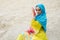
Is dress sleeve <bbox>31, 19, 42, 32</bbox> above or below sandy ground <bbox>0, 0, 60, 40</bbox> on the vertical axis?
above

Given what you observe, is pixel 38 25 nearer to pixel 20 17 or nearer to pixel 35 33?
pixel 35 33

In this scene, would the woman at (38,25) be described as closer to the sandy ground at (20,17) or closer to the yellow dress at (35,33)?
the yellow dress at (35,33)

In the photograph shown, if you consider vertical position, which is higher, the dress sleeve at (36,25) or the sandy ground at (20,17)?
the dress sleeve at (36,25)

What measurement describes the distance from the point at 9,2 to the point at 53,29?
248cm

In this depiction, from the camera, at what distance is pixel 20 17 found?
5578 mm

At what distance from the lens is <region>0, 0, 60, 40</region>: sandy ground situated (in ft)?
15.2

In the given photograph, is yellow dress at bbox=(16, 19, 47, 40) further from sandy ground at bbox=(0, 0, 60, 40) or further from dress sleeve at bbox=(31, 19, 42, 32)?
sandy ground at bbox=(0, 0, 60, 40)

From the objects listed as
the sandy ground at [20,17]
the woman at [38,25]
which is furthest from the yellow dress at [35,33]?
the sandy ground at [20,17]

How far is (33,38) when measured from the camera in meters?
3.11

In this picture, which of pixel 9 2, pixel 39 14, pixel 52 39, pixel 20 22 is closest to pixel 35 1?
pixel 9 2

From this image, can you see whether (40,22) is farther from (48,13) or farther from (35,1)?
(35,1)

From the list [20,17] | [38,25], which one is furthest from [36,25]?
[20,17]

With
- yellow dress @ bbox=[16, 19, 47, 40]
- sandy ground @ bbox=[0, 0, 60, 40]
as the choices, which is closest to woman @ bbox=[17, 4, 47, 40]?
yellow dress @ bbox=[16, 19, 47, 40]

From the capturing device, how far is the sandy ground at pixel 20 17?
4637 millimetres
